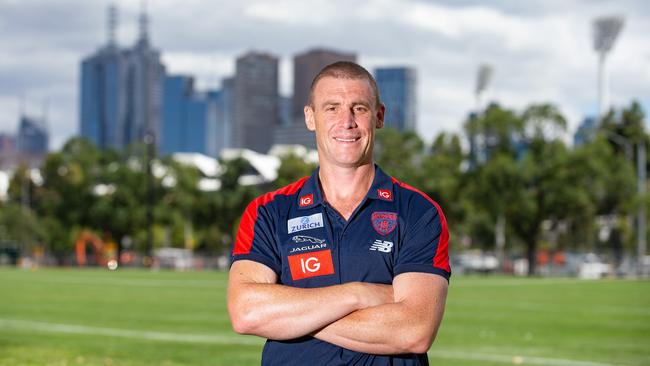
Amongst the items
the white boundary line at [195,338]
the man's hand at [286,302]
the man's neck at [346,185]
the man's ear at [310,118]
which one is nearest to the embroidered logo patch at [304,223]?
the man's neck at [346,185]

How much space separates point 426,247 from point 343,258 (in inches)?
14.4

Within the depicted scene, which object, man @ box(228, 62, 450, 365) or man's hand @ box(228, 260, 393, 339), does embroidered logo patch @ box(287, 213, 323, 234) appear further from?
man's hand @ box(228, 260, 393, 339)

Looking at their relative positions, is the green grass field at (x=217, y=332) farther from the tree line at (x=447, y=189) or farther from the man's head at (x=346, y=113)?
the tree line at (x=447, y=189)

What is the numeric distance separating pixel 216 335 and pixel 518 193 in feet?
213

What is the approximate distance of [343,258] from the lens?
4609 mm

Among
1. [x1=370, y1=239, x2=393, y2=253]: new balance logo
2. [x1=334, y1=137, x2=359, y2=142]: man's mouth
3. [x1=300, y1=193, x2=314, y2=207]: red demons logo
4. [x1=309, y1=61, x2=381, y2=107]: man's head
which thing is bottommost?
[x1=370, y1=239, x2=393, y2=253]: new balance logo

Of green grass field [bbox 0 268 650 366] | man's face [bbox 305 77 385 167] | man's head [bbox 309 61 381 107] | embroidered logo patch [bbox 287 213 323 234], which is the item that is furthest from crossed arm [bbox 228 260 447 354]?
green grass field [bbox 0 268 650 366]

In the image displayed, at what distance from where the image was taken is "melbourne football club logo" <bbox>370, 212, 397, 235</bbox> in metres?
4.64

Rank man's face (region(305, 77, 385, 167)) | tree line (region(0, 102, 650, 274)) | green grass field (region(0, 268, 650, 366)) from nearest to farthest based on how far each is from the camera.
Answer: man's face (region(305, 77, 385, 167)) → green grass field (region(0, 268, 650, 366)) → tree line (region(0, 102, 650, 274))

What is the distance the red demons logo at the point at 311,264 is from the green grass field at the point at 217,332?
1048 centimetres

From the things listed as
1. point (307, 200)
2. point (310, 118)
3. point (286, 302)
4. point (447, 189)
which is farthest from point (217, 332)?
point (447, 189)

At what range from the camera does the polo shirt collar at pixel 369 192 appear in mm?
4723

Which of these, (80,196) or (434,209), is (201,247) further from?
(434,209)

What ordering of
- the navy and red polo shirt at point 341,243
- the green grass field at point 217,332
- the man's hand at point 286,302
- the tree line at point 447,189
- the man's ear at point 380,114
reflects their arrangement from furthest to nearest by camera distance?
the tree line at point 447,189
the green grass field at point 217,332
the man's ear at point 380,114
the navy and red polo shirt at point 341,243
the man's hand at point 286,302
